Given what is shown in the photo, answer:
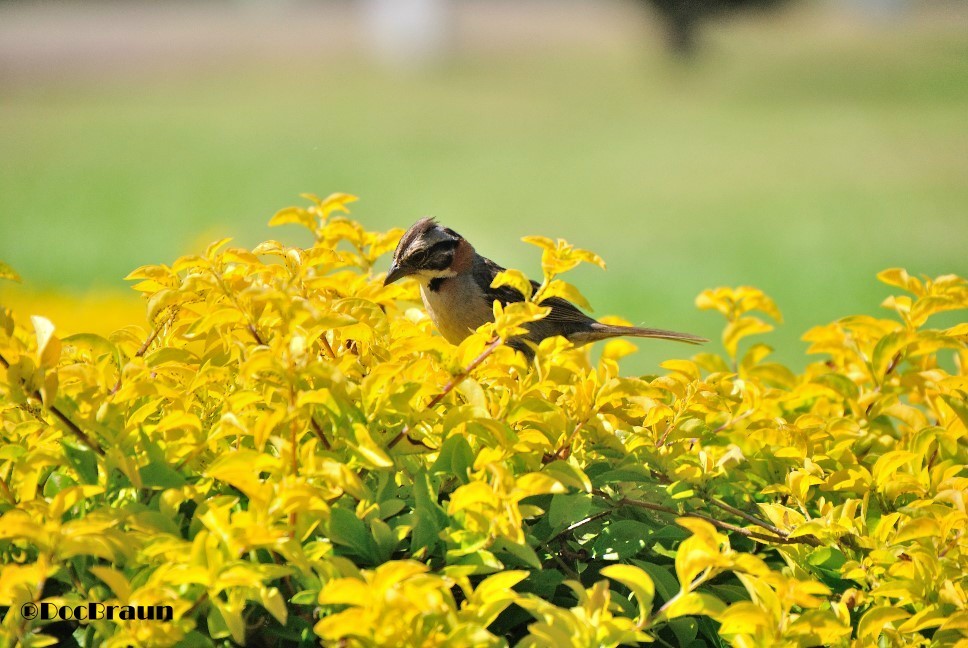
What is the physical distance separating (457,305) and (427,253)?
0.31m

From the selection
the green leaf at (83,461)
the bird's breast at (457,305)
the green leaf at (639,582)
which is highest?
the green leaf at (83,461)

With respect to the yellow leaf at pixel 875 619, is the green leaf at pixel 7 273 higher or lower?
higher

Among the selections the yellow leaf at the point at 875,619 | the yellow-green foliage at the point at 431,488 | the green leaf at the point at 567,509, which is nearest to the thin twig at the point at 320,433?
the yellow-green foliage at the point at 431,488

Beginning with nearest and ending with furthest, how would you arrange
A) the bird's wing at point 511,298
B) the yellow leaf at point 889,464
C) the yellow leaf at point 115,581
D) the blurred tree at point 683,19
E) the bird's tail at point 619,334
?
the yellow leaf at point 115,581
the yellow leaf at point 889,464
the bird's tail at point 619,334
the bird's wing at point 511,298
the blurred tree at point 683,19

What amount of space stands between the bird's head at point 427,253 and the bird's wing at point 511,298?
11 cm

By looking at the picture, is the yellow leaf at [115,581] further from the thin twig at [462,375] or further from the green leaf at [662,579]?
the green leaf at [662,579]

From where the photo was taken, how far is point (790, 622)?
207 cm

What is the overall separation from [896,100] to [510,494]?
28945mm

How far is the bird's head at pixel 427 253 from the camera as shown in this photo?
4434mm

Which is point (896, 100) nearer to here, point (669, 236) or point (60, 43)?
point (669, 236)

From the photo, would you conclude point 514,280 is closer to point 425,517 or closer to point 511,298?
point 425,517

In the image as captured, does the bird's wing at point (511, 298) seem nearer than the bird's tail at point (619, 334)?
No

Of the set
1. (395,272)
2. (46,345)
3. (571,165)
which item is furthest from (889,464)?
(571,165)

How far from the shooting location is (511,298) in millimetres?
5078
